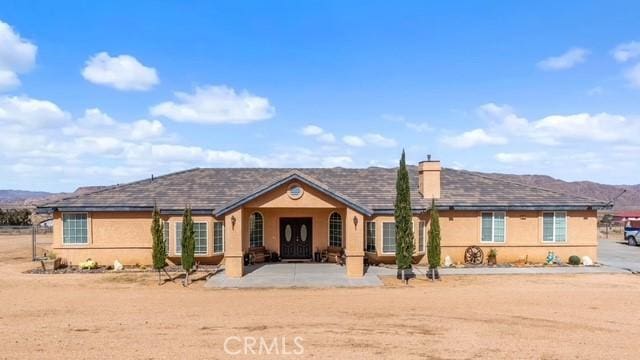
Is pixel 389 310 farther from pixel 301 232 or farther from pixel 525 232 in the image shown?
pixel 525 232

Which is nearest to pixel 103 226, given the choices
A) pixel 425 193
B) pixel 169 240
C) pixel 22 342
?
pixel 169 240

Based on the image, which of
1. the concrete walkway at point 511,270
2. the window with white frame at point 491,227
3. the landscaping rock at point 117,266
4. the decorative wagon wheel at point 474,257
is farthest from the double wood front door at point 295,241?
the window with white frame at point 491,227

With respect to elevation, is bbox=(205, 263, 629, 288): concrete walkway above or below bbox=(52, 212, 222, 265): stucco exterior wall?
below

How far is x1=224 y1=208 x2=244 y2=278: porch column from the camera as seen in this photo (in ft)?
68.4

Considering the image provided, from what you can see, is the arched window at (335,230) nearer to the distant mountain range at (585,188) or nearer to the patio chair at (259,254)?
the patio chair at (259,254)

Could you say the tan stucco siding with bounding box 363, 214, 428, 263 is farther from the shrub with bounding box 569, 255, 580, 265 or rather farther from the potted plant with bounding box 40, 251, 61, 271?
the potted plant with bounding box 40, 251, 61, 271

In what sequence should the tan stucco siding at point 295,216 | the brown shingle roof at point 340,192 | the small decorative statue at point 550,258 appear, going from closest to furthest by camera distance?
1. the brown shingle roof at point 340,192
2. the small decorative statue at point 550,258
3. the tan stucco siding at point 295,216

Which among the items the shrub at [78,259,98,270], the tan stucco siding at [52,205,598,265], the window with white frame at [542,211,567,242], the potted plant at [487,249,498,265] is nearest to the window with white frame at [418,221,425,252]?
the tan stucco siding at [52,205,598,265]

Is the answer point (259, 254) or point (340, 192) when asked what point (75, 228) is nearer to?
point (259, 254)

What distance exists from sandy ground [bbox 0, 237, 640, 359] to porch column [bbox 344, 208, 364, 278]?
1.59 metres

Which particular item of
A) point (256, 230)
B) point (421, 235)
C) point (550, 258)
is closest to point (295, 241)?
point (256, 230)

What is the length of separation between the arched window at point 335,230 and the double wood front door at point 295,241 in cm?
119

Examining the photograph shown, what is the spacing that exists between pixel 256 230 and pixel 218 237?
6.84 feet

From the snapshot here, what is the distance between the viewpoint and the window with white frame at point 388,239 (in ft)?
79.4
